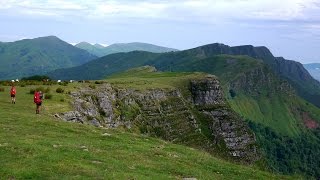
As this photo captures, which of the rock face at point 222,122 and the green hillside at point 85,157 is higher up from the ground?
the green hillside at point 85,157

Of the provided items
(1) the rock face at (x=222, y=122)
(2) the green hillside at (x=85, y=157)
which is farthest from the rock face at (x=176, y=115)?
(2) the green hillside at (x=85, y=157)

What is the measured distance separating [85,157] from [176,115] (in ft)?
279

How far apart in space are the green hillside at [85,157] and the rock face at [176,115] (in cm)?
1828

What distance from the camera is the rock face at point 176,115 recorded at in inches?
3214

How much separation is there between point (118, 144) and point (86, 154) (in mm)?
6380

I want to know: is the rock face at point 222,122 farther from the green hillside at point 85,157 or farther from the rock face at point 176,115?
the green hillside at point 85,157

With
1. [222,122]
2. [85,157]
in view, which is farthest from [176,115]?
[85,157]

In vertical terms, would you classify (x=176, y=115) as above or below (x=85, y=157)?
below

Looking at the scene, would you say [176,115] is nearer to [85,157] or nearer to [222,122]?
[222,122]

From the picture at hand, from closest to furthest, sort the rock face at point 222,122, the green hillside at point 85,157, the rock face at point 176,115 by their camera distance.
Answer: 1. the green hillside at point 85,157
2. the rock face at point 176,115
3. the rock face at point 222,122

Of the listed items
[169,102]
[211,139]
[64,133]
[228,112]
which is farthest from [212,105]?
[64,133]

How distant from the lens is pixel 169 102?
11294 centimetres

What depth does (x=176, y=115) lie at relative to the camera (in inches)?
4439

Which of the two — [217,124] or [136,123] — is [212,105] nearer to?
[217,124]
